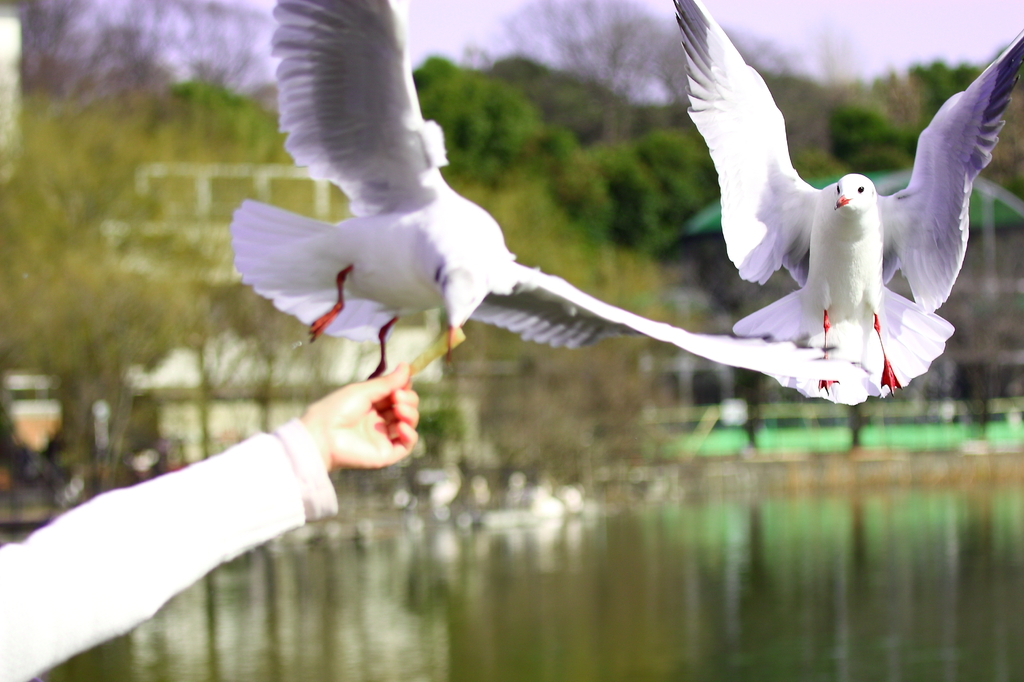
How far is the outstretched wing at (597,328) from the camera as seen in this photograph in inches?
68.6

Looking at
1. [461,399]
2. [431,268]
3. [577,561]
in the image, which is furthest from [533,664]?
[431,268]

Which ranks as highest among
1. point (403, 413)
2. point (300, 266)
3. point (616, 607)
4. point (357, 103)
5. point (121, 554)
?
point (357, 103)

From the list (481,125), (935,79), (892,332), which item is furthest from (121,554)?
(935,79)

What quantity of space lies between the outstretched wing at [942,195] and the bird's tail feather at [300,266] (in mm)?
857

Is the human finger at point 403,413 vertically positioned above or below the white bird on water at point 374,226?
below

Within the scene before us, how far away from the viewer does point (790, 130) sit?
35.7m

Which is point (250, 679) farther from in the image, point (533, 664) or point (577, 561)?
point (577, 561)

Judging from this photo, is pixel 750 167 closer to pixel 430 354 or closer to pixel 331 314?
pixel 331 314

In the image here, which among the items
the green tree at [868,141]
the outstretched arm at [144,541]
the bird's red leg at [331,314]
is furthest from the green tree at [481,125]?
the outstretched arm at [144,541]

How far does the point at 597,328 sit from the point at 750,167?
36 cm

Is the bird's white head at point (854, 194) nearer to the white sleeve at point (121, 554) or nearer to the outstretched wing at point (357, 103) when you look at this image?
the outstretched wing at point (357, 103)

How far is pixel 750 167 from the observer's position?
2.22 m

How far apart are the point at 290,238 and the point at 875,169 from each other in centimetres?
2766

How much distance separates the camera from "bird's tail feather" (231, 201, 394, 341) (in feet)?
7.84
